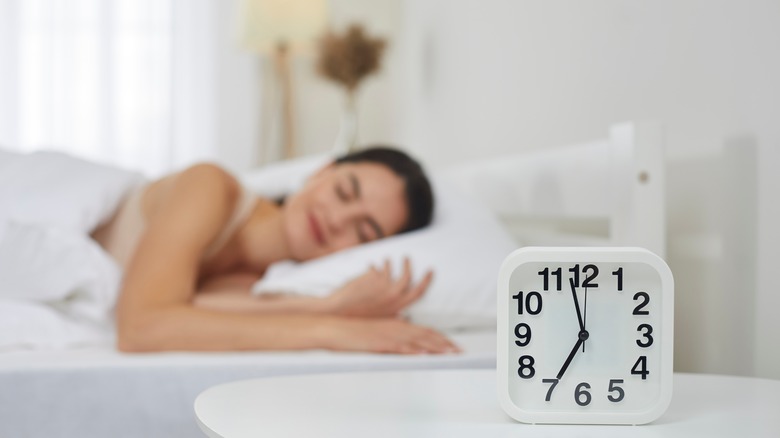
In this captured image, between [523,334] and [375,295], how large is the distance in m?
0.61

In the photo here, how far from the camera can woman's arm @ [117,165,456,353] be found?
1.11 m

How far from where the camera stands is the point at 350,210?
1463 millimetres

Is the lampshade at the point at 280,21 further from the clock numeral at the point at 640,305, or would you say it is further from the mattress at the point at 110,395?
the clock numeral at the point at 640,305

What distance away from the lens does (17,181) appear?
4.83 ft

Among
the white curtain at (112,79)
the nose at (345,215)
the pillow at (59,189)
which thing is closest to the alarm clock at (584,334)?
the nose at (345,215)

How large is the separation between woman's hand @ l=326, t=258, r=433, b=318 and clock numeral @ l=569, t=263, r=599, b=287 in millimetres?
619

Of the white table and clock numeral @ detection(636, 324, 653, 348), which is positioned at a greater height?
clock numeral @ detection(636, 324, 653, 348)

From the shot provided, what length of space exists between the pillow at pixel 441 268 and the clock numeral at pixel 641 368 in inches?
25.2

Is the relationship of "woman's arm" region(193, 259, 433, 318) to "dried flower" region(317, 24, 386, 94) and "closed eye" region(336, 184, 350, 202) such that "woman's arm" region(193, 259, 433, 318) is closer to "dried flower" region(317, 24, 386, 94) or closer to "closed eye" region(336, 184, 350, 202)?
"closed eye" region(336, 184, 350, 202)

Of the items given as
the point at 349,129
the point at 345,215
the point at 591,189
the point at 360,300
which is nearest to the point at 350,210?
the point at 345,215

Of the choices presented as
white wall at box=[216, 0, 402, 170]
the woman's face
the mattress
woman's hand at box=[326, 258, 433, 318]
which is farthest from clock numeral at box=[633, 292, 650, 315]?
white wall at box=[216, 0, 402, 170]

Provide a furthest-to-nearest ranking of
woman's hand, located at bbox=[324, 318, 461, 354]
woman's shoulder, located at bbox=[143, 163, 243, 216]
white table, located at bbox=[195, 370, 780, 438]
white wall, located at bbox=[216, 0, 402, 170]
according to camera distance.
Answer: white wall, located at bbox=[216, 0, 402, 170] → woman's shoulder, located at bbox=[143, 163, 243, 216] → woman's hand, located at bbox=[324, 318, 461, 354] → white table, located at bbox=[195, 370, 780, 438]

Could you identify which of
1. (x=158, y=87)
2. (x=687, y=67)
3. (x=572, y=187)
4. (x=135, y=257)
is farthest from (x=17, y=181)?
(x=158, y=87)

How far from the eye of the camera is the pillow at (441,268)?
4.28 feet
